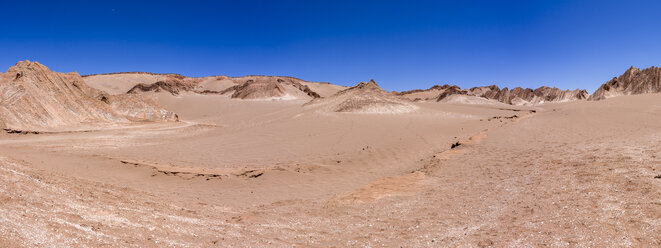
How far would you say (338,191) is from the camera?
351 inches

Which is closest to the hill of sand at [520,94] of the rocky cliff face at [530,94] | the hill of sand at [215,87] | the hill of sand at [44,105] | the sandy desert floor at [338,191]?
the rocky cliff face at [530,94]

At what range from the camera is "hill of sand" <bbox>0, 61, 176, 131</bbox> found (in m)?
17.3

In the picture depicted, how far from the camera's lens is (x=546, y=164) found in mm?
8367

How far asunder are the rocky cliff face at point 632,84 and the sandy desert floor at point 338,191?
5765 centimetres

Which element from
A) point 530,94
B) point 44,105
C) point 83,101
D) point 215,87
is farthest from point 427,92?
point 44,105

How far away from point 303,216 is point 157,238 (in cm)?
295

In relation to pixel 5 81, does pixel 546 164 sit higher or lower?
lower

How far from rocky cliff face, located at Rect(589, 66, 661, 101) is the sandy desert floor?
189 feet

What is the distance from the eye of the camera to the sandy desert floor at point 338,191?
431 centimetres

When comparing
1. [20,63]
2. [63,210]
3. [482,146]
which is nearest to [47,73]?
[20,63]

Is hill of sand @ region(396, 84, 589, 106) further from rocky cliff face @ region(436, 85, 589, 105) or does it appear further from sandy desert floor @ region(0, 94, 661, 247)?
sandy desert floor @ region(0, 94, 661, 247)

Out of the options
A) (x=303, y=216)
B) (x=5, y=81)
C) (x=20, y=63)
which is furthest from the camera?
(x=20, y=63)

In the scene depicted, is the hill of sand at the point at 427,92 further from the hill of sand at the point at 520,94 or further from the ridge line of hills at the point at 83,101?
the ridge line of hills at the point at 83,101

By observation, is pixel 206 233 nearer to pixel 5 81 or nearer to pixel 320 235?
pixel 320 235
